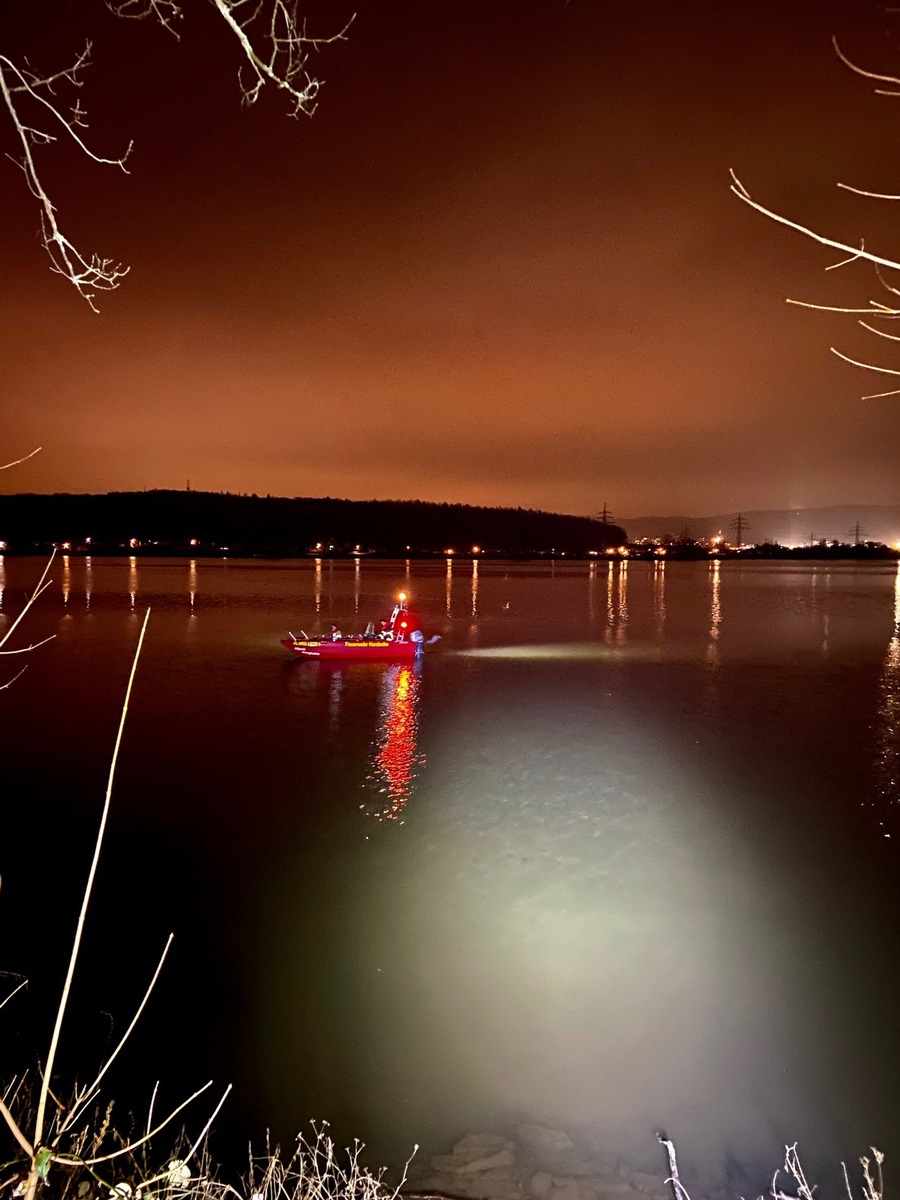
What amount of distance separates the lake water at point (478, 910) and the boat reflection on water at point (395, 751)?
0.37 ft

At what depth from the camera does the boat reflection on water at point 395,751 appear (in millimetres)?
15250

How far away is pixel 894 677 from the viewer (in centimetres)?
3195

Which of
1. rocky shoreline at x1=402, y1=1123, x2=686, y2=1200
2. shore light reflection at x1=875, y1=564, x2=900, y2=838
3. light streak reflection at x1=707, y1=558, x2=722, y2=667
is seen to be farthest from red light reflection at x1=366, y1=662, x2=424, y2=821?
light streak reflection at x1=707, y1=558, x2=722, y2=667

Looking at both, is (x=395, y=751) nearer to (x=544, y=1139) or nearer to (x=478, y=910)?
(x=478, y=910)

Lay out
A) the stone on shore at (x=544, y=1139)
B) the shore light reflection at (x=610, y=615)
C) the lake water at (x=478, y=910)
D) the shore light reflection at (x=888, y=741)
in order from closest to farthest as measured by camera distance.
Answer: the stone on shore at (x=544, y=1139), the lake water at (x=478, y=910), the shore light reflection at (x=888, y=741), the shore light reflection at (x=610, y=615)

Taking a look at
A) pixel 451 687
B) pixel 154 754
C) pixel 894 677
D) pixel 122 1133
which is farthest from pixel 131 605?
pixel 122 1133

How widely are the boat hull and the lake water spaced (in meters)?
4.28

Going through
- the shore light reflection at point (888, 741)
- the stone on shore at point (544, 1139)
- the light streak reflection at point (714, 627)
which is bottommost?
the stone on shore at point (544, 1139)

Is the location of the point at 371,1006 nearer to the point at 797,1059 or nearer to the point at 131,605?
the point at 797,1059

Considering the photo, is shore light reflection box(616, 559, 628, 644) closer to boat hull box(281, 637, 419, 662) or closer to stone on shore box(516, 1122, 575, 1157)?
boat hull box(281, 637, 419, 662)

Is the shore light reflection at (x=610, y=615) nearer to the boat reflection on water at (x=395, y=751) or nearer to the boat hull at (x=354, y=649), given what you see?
the boat hull at (x=354, y=649)

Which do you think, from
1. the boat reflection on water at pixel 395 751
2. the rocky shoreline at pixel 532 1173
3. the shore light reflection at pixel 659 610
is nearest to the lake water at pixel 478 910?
the boat reflection on water at pixel 395 751

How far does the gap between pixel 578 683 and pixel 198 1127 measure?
23.6m

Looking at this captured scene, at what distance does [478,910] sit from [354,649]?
67.9 ft
